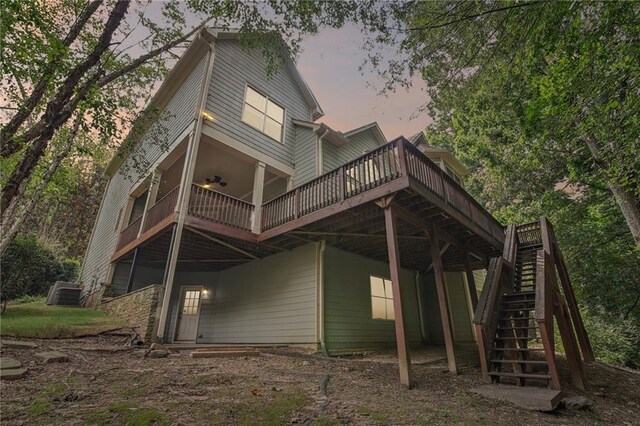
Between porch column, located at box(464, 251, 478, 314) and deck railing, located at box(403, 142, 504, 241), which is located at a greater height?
deck railing, located at box(403, 142, 504, 241)

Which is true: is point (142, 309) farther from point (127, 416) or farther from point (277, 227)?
point (127, 416)

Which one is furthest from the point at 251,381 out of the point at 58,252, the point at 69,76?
the point at 58,252

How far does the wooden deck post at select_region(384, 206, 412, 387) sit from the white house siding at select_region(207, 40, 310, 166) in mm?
6055

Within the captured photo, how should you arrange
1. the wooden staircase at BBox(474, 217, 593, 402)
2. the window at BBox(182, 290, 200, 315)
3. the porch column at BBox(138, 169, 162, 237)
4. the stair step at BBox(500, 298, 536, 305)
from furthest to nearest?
the window at BBox(182, 290, 200, 315) → the porch column at BBox(138, 169, 162, 237) → the stair step at BBox(500, 298, 536, 305) → the wooden staircase at BBox(474, 217, 593, 402)

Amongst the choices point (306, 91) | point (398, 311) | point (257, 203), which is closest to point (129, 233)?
point (257, 203)

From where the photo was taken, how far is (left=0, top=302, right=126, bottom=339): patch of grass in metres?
6.36

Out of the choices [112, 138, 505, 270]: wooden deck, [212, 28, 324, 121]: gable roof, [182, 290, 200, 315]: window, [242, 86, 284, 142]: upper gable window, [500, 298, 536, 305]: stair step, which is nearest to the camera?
[500, 298, 536, 305]: stair step

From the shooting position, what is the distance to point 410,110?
7.88 meters

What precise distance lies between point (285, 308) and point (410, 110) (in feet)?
22.6

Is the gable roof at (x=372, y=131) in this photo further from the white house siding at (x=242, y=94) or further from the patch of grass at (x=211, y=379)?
the patch of grass at (x=211, y=379)

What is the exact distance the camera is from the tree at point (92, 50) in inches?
199

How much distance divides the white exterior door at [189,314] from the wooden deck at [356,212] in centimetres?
295

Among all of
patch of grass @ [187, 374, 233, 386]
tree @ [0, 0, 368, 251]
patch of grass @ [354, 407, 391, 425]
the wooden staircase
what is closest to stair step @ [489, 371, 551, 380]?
the wooden staircase

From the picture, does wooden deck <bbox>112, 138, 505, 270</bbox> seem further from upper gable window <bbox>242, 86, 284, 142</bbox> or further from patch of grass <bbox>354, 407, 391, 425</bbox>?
patch of grass <bbox>354, 407, 391, 425</bbox>
